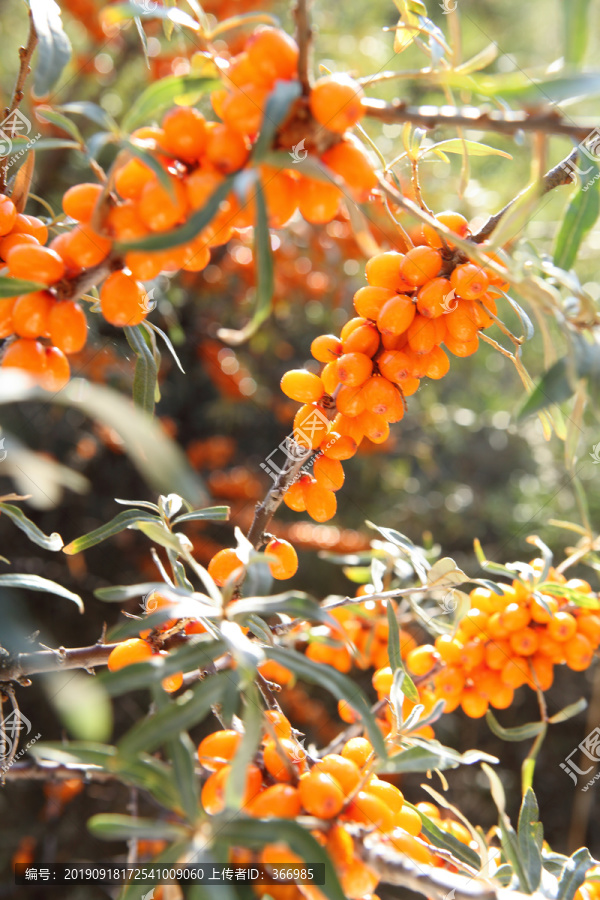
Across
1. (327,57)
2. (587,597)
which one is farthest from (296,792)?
(327,57)

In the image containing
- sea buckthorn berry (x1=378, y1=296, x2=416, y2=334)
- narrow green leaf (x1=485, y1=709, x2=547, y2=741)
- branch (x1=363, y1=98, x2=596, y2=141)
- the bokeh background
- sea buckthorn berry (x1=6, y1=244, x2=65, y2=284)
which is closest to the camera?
branch (x1=363, y1=98, x2=596, y2=141)

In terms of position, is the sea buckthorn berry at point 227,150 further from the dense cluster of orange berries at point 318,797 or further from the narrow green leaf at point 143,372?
the dense cluster of orange berries at point 318,797

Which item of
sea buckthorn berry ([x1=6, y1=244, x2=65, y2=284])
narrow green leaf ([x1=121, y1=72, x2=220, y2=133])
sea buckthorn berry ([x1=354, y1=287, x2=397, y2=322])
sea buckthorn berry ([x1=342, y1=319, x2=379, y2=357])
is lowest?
sea buckthorn berry ([x1=342, y1=319, x2=379, y2=357])

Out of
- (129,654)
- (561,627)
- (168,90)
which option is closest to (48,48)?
(168,90)

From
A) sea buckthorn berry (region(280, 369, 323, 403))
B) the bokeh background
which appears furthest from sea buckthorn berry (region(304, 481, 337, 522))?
the bokeh background

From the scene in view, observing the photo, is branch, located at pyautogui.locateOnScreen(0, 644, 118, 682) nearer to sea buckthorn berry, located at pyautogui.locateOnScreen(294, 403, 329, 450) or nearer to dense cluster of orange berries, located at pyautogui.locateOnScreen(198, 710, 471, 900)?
dense cluster of orange berries, located at pyautogui.locateOnScreen(198, 710, 471, 900)

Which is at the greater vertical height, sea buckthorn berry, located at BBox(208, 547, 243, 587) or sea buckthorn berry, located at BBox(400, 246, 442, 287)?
sea buckthorn berry, located at BBox(400, 246, 442, 287)
